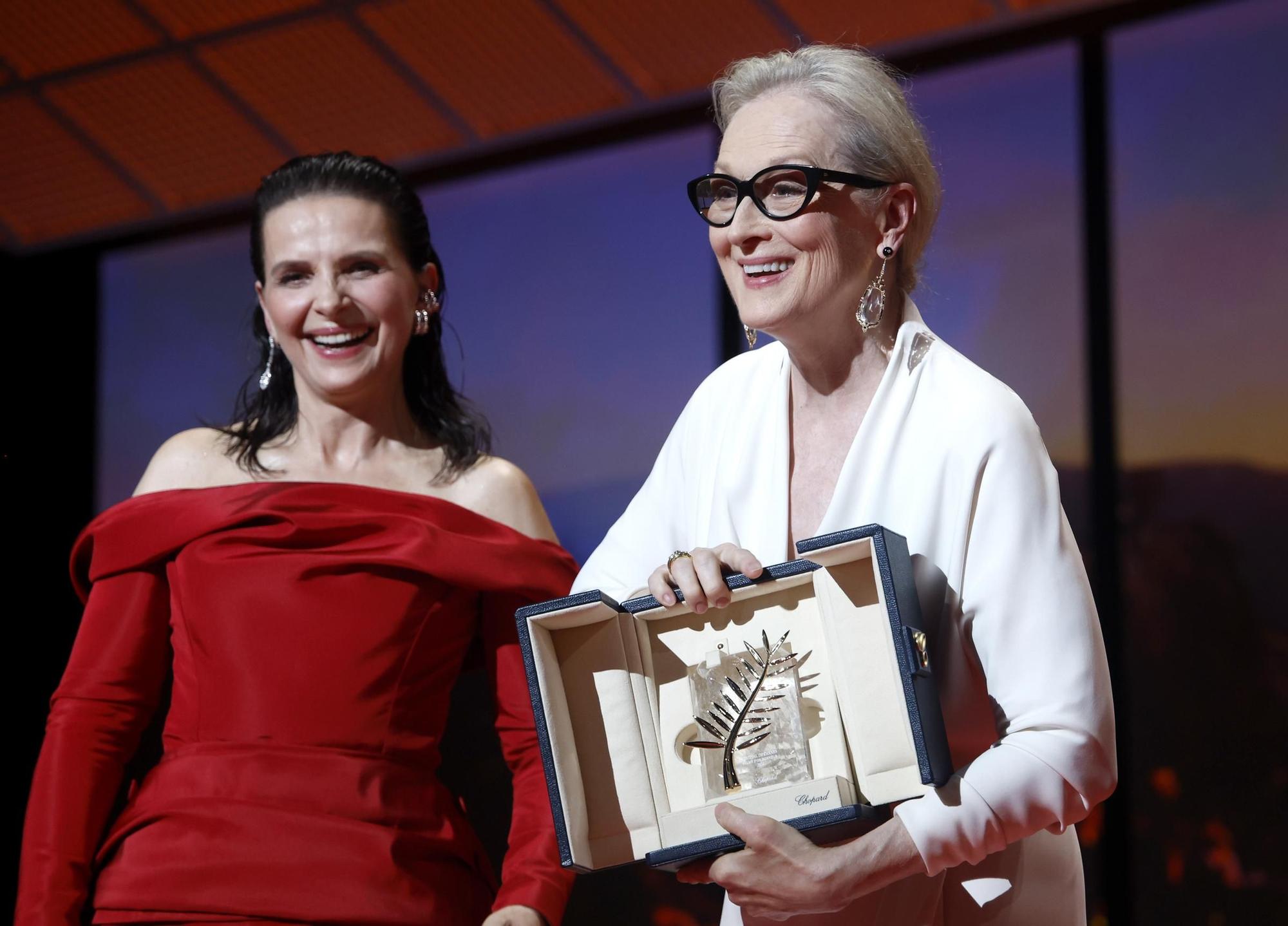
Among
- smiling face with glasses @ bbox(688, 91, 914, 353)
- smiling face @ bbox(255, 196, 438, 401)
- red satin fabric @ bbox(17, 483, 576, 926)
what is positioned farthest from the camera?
smiling face @ bbox(255, 196, 438, 401)

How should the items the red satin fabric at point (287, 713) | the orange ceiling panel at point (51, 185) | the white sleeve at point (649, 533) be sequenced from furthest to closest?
1. the orange ceiling panel at point (51, 185)
2. the red satin fabric at point (287, 713)
3. the white sleeve at point (649, 533)

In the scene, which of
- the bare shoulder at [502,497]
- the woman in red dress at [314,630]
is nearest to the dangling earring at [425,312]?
the woman in red dress at [314,630]

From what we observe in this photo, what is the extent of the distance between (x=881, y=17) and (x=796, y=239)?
5.94 feet

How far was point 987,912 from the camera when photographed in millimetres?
1522

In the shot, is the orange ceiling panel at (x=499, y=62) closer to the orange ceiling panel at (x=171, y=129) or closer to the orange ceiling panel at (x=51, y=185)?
the orange ceiling panel at (x=171, y=129)

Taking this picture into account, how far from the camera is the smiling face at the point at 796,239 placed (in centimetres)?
163

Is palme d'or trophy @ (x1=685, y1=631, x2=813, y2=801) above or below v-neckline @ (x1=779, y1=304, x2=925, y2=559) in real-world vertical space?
below

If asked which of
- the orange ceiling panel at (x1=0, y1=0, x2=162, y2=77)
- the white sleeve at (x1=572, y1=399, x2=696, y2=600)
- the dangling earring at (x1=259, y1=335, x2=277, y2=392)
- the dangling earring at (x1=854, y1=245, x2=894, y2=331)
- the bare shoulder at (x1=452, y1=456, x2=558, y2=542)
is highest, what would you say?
the orange ceiling panel at (x1=0, y1=0, x2=162, y2=77)

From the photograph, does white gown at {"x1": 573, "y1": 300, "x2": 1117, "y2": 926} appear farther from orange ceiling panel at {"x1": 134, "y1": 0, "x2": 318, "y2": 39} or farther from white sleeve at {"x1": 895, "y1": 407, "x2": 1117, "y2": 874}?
orange ceiling panel at {"x1": 134, "y1": 0, "x2": 318, "y2": 39}

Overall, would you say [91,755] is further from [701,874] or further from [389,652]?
[701,874]

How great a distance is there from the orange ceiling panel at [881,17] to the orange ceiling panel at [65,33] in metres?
1.65

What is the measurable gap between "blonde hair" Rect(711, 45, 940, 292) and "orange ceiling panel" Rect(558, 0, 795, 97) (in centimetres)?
159

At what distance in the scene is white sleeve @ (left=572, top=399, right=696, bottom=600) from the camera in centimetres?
182

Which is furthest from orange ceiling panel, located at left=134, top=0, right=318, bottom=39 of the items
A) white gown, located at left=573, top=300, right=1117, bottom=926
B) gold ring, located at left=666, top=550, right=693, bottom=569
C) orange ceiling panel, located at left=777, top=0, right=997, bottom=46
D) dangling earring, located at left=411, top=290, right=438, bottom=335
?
gold ring, located at left=666, top=550, right=693, bottom=569
